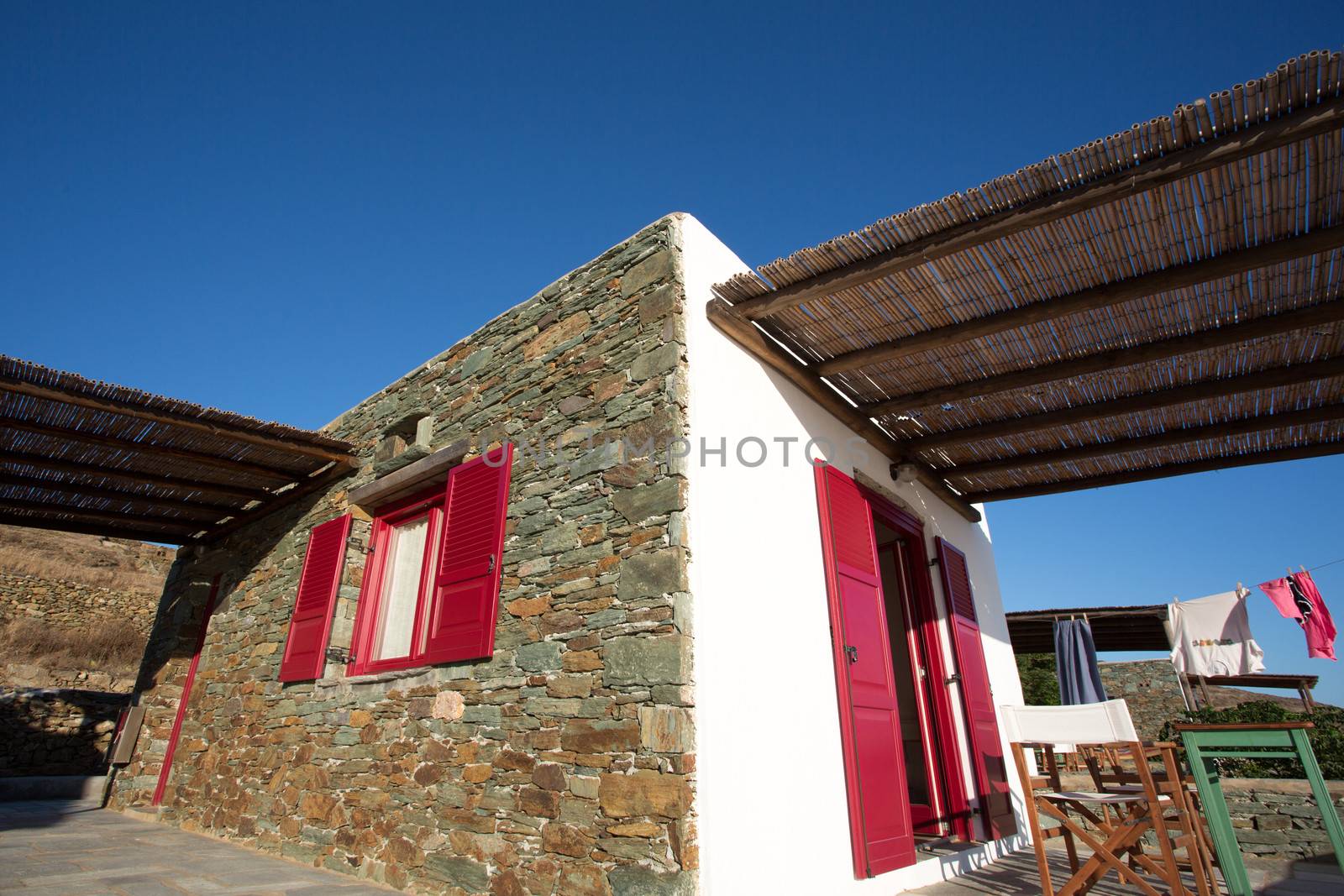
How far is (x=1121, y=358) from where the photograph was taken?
4.00 metres

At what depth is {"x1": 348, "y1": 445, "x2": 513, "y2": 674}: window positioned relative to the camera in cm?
397

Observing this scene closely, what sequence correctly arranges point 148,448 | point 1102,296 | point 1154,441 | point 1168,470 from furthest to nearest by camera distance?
point 148,448, point 1168,470, point 1154,441, point 1102,296

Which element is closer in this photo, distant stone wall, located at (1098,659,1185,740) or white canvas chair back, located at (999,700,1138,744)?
white canvas chair back, located at (999,700,1138,744)

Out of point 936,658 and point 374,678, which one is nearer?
point 374,678

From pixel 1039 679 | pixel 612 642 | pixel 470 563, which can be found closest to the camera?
pixel 612 642

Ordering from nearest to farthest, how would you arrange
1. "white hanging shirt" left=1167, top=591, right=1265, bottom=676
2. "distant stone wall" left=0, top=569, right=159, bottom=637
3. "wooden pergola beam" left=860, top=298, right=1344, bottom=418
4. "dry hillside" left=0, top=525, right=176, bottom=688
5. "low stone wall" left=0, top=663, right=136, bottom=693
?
"wooden pergola beam" left=860, top=298, right=1344, bottom=418, "white hanging shirt" left=1167, top=591, right=1265, bottom=676, "low stone wall" left=0, top=663, right=136, bottom=693, "dry hillside" left=0, top=525, right=176, bottom=688, "distant stone wall" left=0, top=569, right=159, bottom=637

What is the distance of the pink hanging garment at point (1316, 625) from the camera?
745cm

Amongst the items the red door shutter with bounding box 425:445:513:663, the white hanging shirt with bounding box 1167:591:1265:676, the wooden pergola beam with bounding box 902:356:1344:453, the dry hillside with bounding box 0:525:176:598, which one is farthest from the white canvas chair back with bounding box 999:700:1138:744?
the dry hillside with bounding box 0:525:176:598

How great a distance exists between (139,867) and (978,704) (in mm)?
5714

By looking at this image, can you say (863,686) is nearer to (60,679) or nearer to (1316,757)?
(1316,757)

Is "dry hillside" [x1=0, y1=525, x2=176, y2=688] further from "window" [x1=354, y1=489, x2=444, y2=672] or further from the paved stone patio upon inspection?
"window" [x1=354, y1=489, x2=444, y2=672]

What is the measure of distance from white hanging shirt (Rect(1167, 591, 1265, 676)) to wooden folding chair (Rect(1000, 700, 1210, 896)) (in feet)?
19.7

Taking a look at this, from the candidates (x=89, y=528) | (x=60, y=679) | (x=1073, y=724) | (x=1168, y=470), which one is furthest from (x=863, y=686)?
(x=60, y=679)

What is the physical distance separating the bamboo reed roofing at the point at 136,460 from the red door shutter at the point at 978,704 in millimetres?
5154
